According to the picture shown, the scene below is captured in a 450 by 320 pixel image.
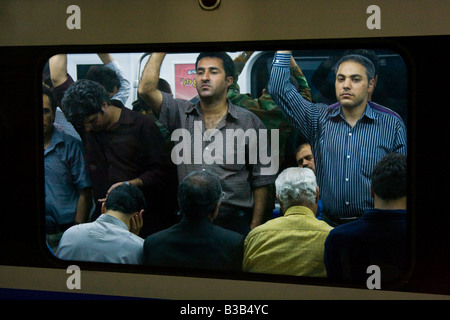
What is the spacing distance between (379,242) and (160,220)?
1.20 m

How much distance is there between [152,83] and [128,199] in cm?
68

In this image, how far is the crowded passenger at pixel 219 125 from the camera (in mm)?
2814

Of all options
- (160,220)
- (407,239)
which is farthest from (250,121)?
(407,239)

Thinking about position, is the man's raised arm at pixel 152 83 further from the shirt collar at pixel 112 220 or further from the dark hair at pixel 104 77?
the shirt collar at pixel 112 220

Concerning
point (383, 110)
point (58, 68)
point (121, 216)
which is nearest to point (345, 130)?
point (383, 110)

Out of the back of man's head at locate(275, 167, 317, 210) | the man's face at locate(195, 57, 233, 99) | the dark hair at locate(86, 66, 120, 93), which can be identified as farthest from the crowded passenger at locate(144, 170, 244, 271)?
the dark hair at locate(86, 66, 120, 93)

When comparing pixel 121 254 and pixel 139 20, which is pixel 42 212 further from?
pixel 139 20

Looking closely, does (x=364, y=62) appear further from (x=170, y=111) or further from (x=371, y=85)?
(x=170, y=111)

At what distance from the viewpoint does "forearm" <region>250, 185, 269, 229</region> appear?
2820mm

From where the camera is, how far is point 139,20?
288 cm

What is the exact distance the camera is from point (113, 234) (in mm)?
3029

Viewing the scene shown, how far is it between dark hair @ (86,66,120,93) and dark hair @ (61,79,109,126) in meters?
0.03

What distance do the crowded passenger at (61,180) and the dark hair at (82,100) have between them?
93 mm

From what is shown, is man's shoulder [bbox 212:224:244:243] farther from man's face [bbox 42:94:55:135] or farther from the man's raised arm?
man's face [bbox 42:94:55:135]
